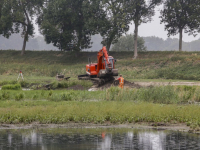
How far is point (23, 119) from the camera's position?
17156mm

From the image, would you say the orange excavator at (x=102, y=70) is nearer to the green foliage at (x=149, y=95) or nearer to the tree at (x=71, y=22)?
the green foliage at (x=149, y=95)

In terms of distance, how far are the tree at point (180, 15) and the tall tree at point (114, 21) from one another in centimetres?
823

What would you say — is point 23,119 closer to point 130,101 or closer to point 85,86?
point 130,101

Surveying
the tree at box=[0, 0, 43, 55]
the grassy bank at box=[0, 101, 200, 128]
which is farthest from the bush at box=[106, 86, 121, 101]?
the tree at box=[0, 0, 43, 55]

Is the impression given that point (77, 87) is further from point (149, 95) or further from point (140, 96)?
point (149, 95)

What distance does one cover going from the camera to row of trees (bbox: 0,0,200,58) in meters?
66.4

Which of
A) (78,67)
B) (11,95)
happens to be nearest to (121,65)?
(78,67)

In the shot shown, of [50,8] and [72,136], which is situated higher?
[50,8]

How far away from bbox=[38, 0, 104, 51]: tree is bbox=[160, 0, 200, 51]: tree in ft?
41.9

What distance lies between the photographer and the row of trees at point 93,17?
218 feet

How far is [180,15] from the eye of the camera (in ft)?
222

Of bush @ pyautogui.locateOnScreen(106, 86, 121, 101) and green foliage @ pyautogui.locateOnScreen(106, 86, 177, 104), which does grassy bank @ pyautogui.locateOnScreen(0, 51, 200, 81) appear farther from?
bush @ pyautogui.locateOnScreen(106, 86, 121, 101)

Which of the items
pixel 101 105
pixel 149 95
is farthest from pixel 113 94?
pixel 101 105

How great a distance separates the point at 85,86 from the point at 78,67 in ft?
92.1
